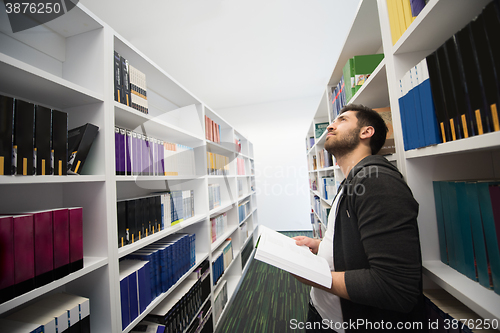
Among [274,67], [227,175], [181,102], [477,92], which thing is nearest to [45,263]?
[477,92]

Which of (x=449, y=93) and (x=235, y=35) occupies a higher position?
(x=235, y=35)

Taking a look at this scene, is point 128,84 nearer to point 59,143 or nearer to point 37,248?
point 59,143

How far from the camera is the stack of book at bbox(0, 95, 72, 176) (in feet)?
2.20

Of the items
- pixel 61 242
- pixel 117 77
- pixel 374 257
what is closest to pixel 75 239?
pixel 61 242

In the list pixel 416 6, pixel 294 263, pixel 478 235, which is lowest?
pixel 294 263

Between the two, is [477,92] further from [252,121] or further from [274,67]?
[252,121]

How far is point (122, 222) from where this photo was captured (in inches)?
44.4

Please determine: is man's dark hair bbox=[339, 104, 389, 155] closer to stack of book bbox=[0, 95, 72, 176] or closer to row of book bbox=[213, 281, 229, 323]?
stack of book bbox=[0, 95, 72, 176]

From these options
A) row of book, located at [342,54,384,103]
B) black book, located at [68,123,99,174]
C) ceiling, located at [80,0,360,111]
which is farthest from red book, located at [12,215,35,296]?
ceiling, located at [80,0,360,111]

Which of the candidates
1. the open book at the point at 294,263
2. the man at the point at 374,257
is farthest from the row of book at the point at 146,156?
the man at the point at 374,257

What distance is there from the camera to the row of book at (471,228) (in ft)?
1.83

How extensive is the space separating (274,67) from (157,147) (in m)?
2.79

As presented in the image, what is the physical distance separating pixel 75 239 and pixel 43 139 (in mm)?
413

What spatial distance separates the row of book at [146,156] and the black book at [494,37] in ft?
4.64
